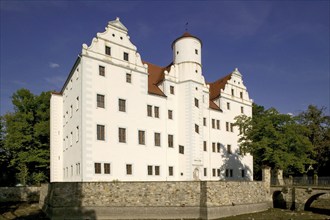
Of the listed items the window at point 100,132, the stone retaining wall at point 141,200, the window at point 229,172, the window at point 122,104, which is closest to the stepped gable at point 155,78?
the window at point 122,104

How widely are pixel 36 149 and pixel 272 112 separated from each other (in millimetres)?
29494

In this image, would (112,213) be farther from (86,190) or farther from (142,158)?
(142,158)

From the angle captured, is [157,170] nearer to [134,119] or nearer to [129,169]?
[129,169]

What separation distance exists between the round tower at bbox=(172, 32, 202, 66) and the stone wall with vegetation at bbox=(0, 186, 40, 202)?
2166cm

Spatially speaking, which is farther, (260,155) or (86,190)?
(260,155)

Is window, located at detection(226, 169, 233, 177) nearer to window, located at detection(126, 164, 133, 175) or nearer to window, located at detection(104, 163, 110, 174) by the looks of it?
window, located at detection(126, 164, 133, 175)

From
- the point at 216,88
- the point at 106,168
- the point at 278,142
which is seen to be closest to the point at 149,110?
the point at 106,168

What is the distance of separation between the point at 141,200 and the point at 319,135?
105 ft

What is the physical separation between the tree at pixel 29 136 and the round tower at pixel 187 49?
61.2 ft

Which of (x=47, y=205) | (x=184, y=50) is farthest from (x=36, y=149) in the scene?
(x=184, y=50)

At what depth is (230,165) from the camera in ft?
139

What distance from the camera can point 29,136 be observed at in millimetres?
40562

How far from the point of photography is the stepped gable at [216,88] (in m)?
42.4

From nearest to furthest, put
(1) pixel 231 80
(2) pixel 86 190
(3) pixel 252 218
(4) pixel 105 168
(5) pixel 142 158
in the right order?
1. (2) pixel 86 190
2. (3) pixel 252 218
3. (4) pixel 105 168
4. (5) pixel 142 158
5. (1) pixel 231 80
